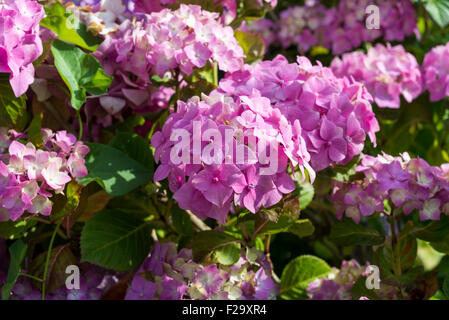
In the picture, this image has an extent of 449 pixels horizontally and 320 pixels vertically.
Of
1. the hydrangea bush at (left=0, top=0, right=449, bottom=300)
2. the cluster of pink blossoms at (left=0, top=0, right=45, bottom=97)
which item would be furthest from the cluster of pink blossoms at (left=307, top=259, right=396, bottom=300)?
the cluster of pink blossoms at (left=0, top=0, right=45, bottom=97)

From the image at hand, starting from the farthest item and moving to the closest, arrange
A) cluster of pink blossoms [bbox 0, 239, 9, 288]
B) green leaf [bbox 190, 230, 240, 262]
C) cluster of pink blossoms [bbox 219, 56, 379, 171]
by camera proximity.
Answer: cluster of pink blossoms [bbox 0, 239, 9, 288] < green leaf [bbox 190, 230, 240, 262] < cluster of pink blossoms [bbox 219, 56, 379, 171]

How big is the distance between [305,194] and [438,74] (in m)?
0.41

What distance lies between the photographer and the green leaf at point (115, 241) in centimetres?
98

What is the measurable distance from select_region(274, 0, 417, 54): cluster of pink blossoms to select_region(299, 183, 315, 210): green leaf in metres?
0.59

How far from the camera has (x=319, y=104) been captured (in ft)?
2.97

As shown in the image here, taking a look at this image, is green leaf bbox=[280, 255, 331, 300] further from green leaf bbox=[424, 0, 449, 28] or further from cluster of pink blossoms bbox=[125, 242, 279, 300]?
green leaf bbox=[424, 0, 449, 28]

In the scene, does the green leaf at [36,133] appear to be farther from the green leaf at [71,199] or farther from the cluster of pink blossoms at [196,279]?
the cluster of pink blossoms at [196,279]

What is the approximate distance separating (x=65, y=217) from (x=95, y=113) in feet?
0.60

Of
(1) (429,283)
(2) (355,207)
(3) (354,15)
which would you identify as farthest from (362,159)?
(3) (354,15)

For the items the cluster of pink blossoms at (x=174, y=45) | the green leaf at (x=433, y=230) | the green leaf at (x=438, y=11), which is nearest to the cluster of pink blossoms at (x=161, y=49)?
the cluster of pink blossoms at (x=174, y=45)

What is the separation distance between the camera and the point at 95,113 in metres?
1.07

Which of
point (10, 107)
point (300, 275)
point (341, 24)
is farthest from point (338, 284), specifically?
point (341, 24)

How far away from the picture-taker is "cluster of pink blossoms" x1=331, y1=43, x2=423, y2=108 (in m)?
1.21

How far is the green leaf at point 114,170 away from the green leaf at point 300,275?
320 mm
